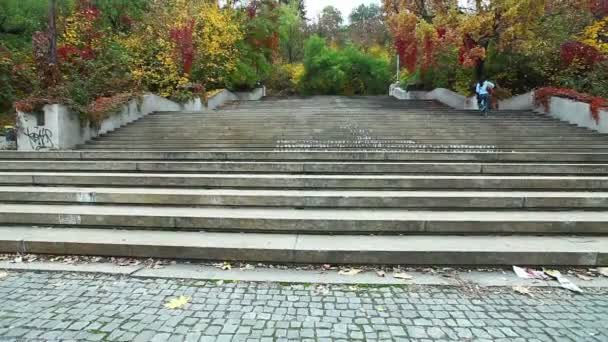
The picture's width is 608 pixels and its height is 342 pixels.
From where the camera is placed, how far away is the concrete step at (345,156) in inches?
282

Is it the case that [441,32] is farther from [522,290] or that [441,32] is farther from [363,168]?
[522,290]

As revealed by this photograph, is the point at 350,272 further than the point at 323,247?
No

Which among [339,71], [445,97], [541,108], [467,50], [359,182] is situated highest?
[339,71]

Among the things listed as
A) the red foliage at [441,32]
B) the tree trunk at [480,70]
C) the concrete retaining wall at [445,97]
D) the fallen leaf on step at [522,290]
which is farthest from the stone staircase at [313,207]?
the tree trunk at [480,70]

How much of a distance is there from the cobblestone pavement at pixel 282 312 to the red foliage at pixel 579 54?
13.9 m

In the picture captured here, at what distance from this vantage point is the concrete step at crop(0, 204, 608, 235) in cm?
468

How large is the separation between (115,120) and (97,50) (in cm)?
620

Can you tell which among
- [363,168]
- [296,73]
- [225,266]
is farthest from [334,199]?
[296,73]

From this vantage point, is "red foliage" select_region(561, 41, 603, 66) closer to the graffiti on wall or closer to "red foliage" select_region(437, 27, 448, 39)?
"red foliage" select_region(437, 27, 448, 39)

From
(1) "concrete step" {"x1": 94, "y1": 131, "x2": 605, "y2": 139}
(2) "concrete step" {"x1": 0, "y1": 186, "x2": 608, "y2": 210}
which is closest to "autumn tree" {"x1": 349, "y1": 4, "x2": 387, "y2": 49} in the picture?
(1) "concrete step" {"x1": 94, "y1": 131, "x2": 605, "y2": 139}

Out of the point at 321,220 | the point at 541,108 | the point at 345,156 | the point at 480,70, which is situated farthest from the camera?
the point at 480,70

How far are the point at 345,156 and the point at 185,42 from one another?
12664 mm

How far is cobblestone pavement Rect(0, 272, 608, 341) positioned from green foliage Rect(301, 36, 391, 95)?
75.9 feet

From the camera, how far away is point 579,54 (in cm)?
1377
